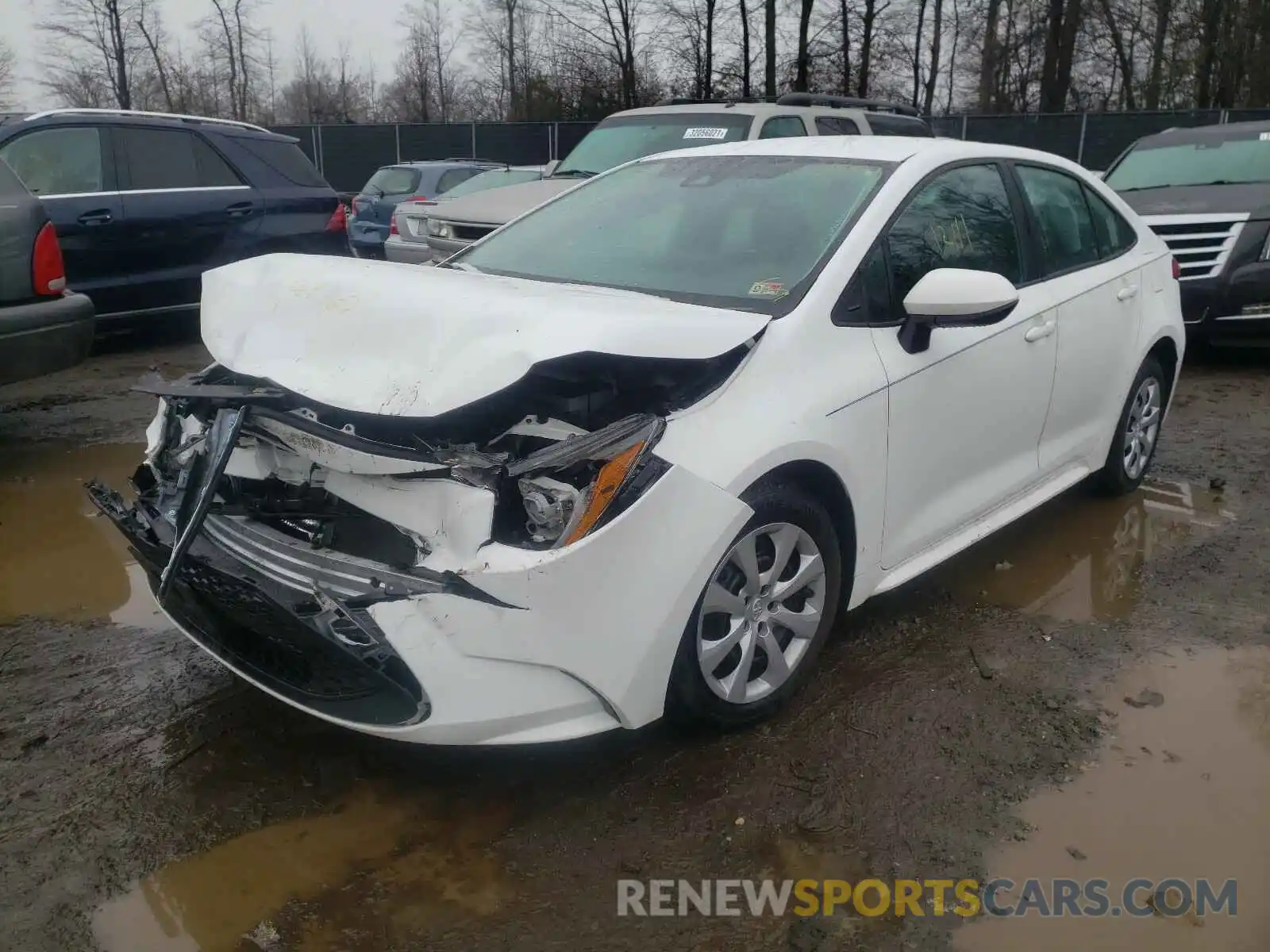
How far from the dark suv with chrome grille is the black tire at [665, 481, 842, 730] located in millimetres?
5611

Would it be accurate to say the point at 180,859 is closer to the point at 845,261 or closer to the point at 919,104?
the point at 845,261

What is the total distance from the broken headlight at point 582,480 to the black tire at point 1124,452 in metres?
3.03

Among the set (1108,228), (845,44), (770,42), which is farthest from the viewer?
(845,44)

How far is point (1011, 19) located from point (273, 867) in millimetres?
36440

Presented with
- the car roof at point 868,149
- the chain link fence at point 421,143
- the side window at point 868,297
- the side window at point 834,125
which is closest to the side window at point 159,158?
the side window at point 834,125

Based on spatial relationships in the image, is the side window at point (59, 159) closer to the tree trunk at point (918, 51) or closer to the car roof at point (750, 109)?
the car roof at point (750, 109)

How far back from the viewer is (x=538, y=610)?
229cm

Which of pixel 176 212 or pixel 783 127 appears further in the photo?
pixel 783 127

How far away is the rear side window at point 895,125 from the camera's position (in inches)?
370

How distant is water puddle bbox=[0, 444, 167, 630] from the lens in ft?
12.6

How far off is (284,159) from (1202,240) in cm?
726

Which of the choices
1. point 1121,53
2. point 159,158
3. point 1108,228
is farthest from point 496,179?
point 1121,53

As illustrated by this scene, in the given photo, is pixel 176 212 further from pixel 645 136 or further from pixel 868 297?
pixel 868 297

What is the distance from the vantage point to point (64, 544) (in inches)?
175
